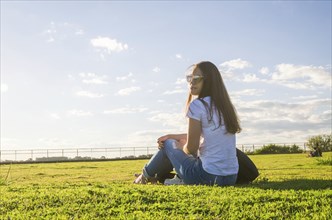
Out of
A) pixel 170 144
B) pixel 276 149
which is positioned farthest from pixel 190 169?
pixel 276 149

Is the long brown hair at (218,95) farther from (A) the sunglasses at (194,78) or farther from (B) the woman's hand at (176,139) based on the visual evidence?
(B) the woman's hand at (176,139)

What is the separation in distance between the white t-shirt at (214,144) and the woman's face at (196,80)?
0.21 metres

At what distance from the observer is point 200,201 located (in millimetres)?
4332

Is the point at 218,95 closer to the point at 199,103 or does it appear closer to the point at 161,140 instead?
the point at 199,103

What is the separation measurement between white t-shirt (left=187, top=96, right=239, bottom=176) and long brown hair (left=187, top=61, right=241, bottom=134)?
2.7 inches

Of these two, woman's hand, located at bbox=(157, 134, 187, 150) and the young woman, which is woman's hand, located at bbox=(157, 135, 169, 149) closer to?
woman's hand, located at bbox=(157, 134, 187, 150)

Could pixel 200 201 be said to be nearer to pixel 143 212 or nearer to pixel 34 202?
pixel 143 212

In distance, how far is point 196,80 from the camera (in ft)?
19.0

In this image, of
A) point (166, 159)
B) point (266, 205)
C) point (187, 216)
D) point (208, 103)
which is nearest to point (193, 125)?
point (208, 103)

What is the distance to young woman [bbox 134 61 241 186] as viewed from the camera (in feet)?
18.4

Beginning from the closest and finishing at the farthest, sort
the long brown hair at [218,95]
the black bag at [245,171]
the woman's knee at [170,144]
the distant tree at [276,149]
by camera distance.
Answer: the long brown hair at [218,95]
the woman's knee at [170,144]
the black bag at [245,171]
the distant tree at [276,149]

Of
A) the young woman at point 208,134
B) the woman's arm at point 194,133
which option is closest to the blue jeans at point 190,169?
the young woman at point 208,134

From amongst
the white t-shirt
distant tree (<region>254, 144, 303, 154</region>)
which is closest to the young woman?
the white t-shirt

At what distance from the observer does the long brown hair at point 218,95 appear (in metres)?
5.66
